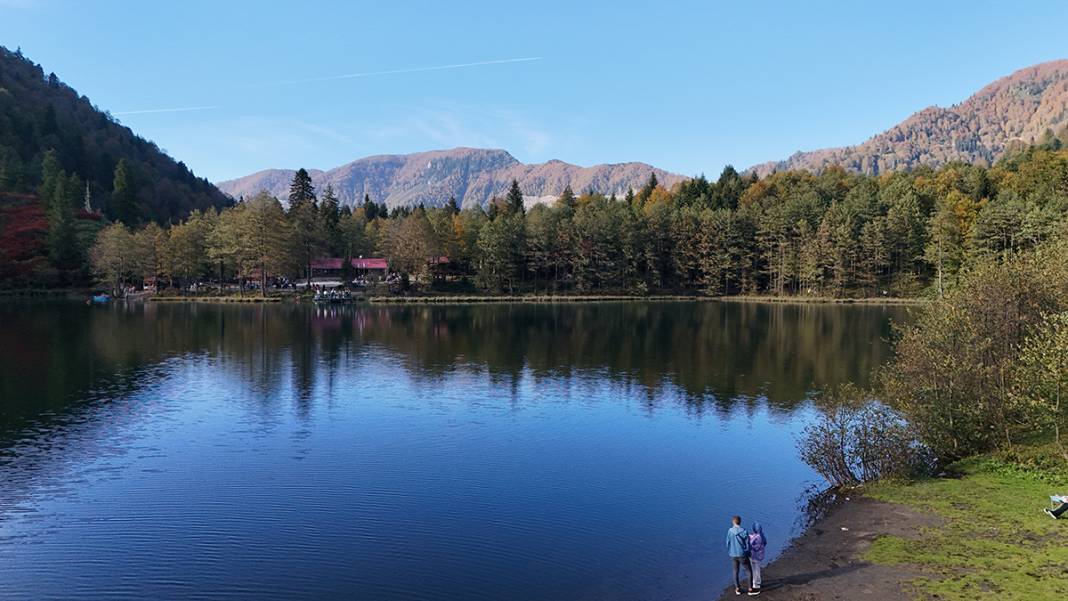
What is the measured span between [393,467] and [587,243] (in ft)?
379

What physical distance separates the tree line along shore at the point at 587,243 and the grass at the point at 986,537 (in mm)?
112627

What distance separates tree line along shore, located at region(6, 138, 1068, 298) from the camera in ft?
413

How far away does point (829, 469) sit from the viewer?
944 inches

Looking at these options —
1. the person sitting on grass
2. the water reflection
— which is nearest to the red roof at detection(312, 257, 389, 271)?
the water reflection

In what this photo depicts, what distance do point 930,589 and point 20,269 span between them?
5828 inches

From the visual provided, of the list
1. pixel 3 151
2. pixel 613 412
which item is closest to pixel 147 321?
pixel 613 412

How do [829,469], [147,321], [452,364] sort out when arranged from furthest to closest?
[147,321] < [452,364] < [829,469]

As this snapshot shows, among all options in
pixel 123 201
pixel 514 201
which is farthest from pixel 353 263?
pixel 123 201

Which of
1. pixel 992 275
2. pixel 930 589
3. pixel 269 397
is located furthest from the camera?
pixel 269 397

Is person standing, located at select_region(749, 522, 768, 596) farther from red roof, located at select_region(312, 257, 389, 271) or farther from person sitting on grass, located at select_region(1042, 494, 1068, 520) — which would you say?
red roof, located at select_region(312, 257, 389, 271)

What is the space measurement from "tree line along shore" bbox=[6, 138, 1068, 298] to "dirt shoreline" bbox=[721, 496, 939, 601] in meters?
116

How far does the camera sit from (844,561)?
56.5 ft

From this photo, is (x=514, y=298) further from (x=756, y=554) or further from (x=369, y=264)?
(x=756, y=554)

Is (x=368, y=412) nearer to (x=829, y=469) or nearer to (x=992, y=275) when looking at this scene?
(x=829, y=469)
